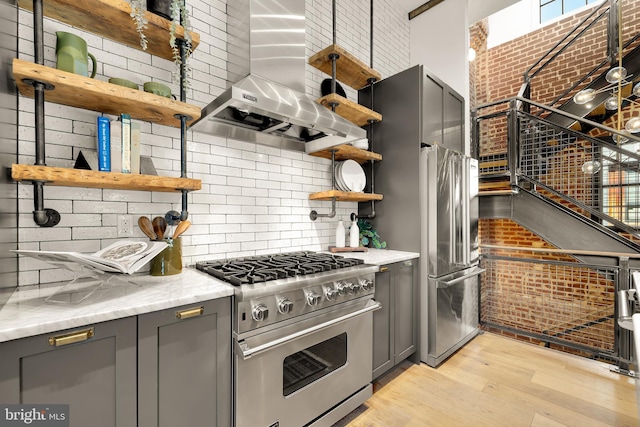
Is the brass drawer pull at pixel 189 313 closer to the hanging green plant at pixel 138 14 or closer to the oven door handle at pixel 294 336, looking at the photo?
the oven door handle at pixel 294 336

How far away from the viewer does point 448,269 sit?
259cm

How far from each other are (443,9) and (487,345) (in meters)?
3.80

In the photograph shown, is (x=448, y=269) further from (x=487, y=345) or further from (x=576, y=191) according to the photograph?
(x=576, y=191)

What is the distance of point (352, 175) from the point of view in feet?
9.37

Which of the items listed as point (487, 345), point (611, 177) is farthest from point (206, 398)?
point (611, 177)

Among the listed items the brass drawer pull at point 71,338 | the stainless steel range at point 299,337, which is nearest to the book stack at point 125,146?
the stainless steel range at point 299,337

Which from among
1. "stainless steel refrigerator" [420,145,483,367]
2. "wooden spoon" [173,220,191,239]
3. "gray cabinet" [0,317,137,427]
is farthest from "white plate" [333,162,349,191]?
"gray cabinet" [0,317,137,427]

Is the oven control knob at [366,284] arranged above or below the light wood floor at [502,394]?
above

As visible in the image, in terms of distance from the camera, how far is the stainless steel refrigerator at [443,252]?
8.14ft

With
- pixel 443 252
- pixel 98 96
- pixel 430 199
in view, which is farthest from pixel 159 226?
pixel 443 252

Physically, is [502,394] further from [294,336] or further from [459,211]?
[294,336]

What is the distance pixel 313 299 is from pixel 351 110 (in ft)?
5.72

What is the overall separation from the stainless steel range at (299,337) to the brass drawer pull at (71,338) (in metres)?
0.54

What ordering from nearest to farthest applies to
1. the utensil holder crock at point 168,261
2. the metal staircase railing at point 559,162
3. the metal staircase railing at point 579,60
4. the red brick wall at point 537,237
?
1. the utensil holder crock at point 168,261
2. the metal staircase railing at point 559,162
3. the red brick wall at point 537,237
4. the metal staircase railing at point 579,60
